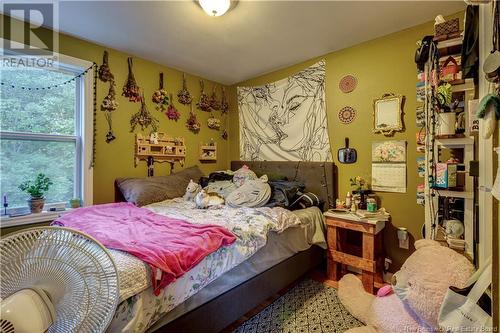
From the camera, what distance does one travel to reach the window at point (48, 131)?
6.91 ft

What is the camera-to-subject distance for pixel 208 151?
3582mm

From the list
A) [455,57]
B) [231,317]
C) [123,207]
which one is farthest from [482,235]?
[123,207]

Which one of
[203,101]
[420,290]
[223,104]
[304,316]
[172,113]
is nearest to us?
[420,290]

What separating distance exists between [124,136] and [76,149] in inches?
18.7

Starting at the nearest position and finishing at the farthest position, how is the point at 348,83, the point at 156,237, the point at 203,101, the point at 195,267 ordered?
the point at 195,267, the point at 156,237, the point at 348,83, the point at 203,101

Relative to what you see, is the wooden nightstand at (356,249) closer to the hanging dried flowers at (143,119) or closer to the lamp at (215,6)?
the lamp at (215,6)

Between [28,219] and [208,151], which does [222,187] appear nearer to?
[208,151]

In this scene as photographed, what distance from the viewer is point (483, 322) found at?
31.5 inches

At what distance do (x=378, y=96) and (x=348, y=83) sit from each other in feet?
1.15

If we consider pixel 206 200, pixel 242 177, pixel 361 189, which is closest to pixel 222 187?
pixel 242 177

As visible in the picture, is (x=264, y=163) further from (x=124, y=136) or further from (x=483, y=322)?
(x=483, y=322)

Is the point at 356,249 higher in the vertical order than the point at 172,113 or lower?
lower

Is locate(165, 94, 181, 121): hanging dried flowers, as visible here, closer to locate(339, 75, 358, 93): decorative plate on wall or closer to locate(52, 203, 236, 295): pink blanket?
locate(52, 203, 236, 295): pink blanket

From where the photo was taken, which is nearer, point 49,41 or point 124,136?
point 49,41
